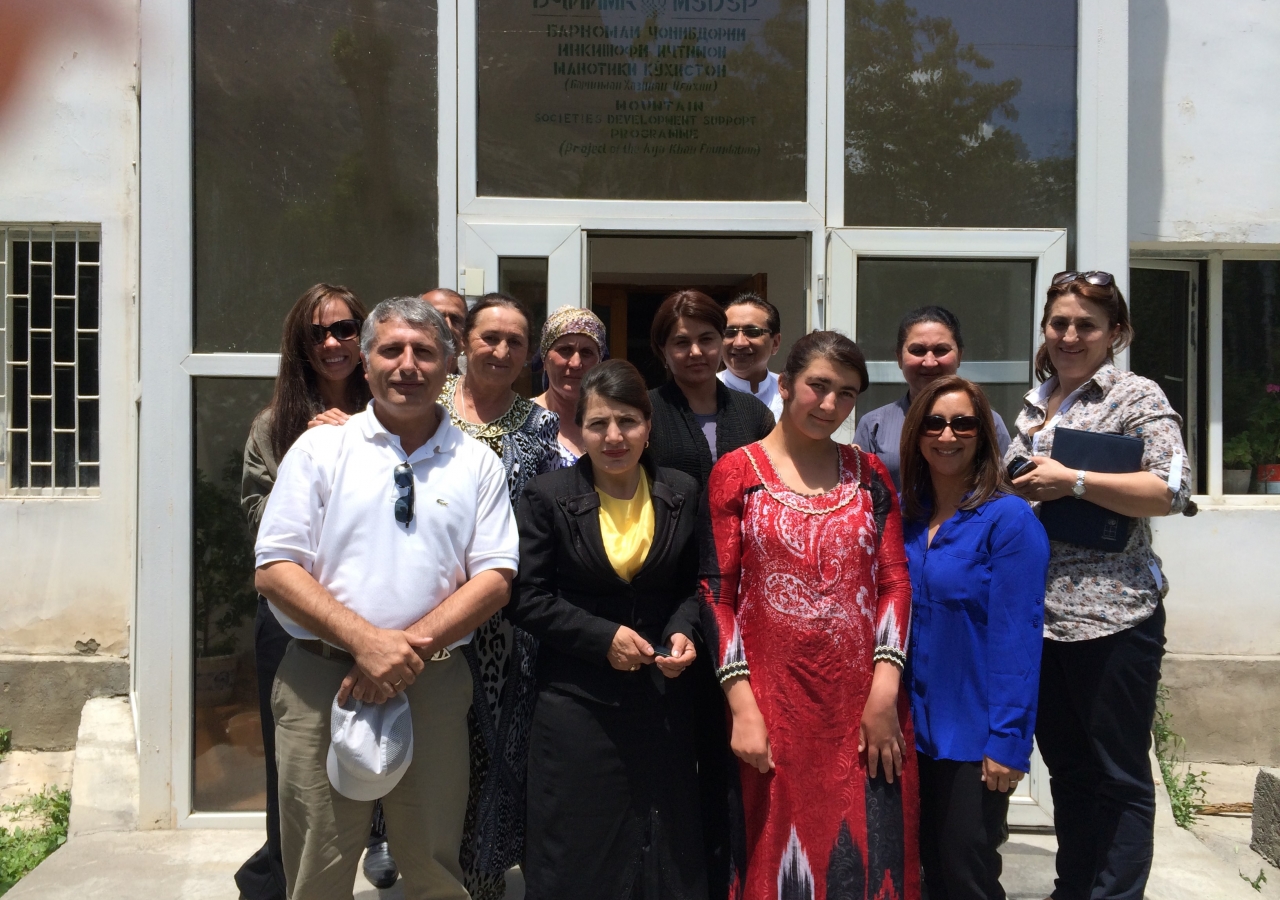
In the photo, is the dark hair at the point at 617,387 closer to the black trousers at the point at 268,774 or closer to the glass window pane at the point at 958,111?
the black trousers at the point at 268,774

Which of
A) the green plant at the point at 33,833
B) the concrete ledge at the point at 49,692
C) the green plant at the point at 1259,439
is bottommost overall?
the green plant at the point at 33,833

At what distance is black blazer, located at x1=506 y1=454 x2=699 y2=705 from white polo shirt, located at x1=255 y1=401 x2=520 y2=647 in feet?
0.35

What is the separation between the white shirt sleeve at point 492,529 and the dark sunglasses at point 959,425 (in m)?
1.22

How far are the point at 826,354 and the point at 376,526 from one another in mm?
1306

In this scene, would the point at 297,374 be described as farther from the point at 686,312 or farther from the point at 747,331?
the point at 747,331

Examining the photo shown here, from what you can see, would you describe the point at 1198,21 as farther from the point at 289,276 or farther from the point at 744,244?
the point at 289,276

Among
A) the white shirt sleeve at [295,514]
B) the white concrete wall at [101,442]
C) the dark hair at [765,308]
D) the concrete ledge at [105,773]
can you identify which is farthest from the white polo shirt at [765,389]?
the white concrete wall at [101,442]

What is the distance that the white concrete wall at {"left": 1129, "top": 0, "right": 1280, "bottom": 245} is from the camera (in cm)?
555

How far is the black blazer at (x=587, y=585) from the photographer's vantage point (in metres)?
2.84

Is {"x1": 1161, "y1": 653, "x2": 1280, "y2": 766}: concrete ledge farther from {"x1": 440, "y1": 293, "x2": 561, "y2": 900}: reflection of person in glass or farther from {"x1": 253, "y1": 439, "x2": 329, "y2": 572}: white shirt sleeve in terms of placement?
{"x1": 253, "y1": 439, "x2": 329, "y2": 572}: white shirt sleeve

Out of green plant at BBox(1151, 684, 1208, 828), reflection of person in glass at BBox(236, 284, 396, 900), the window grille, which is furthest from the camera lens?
the window grille

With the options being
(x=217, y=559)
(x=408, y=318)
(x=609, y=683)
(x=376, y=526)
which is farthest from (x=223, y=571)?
(x=609, y=683)

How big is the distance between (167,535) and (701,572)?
8.78 ft

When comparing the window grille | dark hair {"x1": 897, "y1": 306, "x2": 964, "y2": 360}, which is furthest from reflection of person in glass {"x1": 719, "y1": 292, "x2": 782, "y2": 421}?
the window grille
